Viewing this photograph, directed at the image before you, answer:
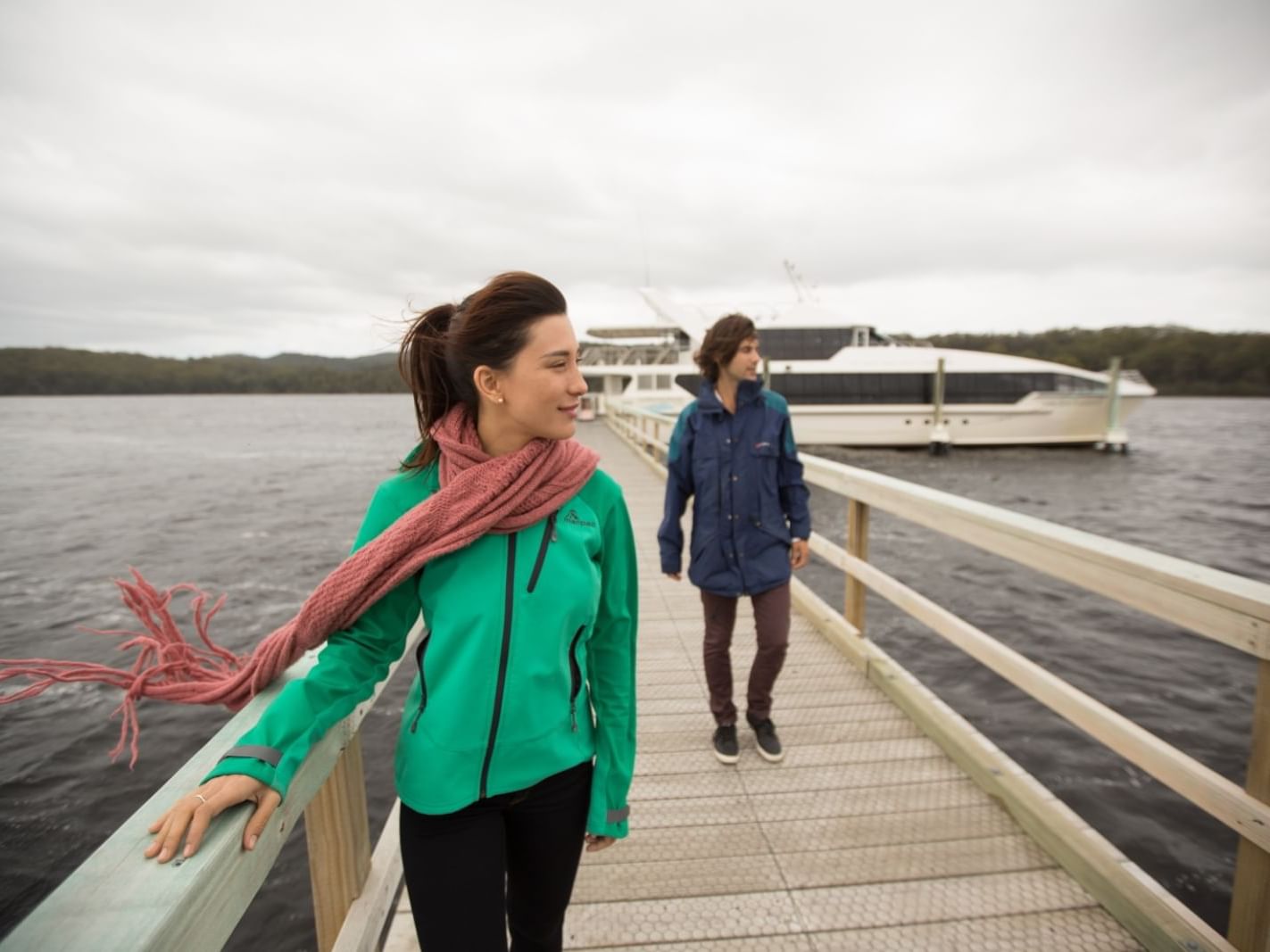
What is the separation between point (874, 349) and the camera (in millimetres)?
25391

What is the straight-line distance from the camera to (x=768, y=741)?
9.38 feet

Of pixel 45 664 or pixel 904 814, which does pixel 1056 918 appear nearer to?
pixel 904 814

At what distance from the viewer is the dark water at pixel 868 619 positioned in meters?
4.55

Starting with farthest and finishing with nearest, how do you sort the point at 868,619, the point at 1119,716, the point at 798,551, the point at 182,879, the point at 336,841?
the point at 868,619 → the point at 798,551 → the point at 1119,716 → the point at 336,841 → the point at 182,879

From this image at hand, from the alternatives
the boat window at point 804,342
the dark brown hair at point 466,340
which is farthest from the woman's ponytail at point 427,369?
the boat window at point 804,342

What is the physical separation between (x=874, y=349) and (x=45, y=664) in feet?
87.8

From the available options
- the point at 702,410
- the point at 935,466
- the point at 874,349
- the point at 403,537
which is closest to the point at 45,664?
the point at 403,537

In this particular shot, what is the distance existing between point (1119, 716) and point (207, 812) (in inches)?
94.7

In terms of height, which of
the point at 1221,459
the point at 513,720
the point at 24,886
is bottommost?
the point at 1221,459

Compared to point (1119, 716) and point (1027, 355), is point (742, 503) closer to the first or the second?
point (1119, 716)

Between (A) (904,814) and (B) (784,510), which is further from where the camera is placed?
(B) (784,510)

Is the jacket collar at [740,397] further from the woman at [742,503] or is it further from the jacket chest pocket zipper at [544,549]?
the jacket chest pocket zipper at [544,549]

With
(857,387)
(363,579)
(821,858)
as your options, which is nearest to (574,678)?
(363,579)

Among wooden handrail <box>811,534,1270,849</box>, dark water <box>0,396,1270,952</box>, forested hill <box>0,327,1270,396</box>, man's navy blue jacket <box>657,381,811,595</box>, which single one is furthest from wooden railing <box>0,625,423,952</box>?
forested hill <box>0,327,1270,396</box>
